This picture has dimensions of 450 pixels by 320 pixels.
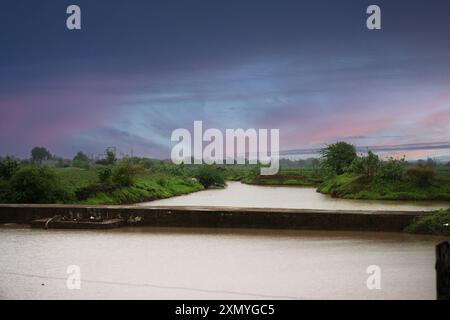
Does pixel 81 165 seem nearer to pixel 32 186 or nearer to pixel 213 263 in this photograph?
pixel 32 186

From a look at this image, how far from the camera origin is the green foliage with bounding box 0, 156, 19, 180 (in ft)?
91.5

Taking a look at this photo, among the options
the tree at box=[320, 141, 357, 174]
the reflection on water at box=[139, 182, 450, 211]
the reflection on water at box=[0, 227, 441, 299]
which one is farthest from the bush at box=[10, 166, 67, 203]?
the tree at box=[320, 141, 357, 174]

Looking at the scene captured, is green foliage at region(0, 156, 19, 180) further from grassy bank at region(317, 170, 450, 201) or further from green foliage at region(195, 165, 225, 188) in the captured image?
green foliage at region(195, 165, 225, 188)

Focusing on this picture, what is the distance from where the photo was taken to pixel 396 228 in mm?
15766

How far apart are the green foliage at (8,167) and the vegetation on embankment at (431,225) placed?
1907 centimetres

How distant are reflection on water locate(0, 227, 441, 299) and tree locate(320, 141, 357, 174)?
39.1 meters

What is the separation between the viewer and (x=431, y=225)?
612 inches

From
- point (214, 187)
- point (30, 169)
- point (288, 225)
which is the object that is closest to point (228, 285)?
point (288, 225)

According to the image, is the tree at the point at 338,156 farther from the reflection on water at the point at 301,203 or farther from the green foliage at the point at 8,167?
the green foliage at the point at 8,167

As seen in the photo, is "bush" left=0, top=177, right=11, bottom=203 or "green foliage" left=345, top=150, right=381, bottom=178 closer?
"bush" left=0, top=177, right=11, bottom=203

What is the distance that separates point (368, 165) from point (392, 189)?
5.00 metres

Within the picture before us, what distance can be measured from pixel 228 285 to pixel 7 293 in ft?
11.8

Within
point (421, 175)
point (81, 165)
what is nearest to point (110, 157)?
point (81, 165)
